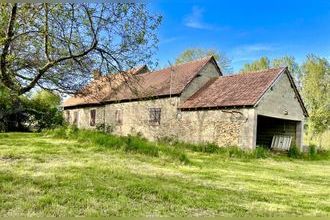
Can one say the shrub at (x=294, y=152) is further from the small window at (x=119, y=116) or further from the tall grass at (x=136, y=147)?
the small window at (x=119, y=116)

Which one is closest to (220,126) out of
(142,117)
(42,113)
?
(142,117)

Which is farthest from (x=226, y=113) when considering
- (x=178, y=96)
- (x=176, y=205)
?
(x=176, y=205)

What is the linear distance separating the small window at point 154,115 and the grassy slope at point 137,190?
1484 centimetres

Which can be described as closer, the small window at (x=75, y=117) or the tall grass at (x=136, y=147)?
the tall grass at (x=136, y=147)

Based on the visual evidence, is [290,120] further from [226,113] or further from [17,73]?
[17,73]

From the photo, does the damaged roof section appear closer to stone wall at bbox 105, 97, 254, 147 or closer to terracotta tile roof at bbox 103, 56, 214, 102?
terracotta tile roof at bbox 103, 56, 214, 102

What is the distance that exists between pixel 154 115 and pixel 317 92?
18.0 metres

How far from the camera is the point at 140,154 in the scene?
14.9m

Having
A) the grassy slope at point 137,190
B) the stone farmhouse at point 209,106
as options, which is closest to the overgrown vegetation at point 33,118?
the stone farmhouse at point 209,106

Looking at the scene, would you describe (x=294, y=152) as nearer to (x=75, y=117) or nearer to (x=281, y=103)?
(x=281, y=103)

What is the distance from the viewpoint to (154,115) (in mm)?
28516

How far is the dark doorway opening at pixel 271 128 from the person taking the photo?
2648 cm

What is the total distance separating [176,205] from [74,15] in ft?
23.3

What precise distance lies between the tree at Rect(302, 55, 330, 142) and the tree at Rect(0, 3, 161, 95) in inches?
1090
